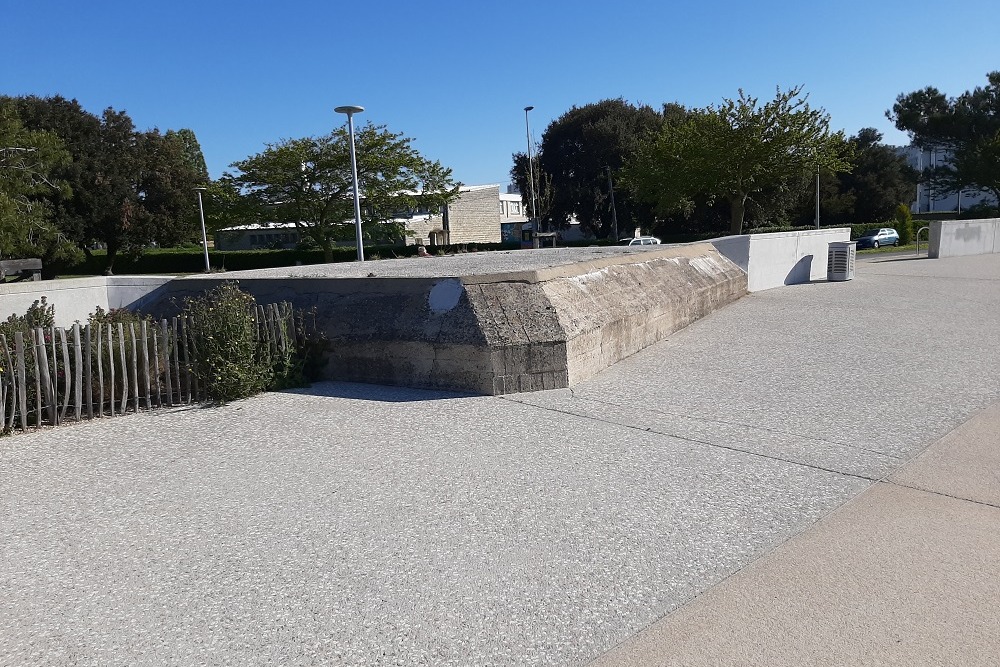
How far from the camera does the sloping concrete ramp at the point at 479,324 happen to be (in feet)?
24.6

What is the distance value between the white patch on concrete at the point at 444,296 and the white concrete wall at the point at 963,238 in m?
23.6

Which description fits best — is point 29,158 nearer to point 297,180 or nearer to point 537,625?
point 297,180

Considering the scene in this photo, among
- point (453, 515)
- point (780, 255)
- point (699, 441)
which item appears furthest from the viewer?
point (780, 255)

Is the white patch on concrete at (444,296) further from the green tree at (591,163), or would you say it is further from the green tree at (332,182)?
the green tree at (591,163)

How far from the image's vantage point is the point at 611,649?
2990mm

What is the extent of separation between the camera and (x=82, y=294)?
423 inches

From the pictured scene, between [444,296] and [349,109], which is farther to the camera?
[349,109]

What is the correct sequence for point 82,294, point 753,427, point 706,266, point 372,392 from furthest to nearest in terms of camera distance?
point 706,266 → point 82,294 → point 372,392 → point 753,427

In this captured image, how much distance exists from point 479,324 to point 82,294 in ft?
22.6

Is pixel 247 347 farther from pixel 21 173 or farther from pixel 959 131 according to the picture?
pixel 959 131

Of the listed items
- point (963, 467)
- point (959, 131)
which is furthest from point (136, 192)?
point (959, 131)

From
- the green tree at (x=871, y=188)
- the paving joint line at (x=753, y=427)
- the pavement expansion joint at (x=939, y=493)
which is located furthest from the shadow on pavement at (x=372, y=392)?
the green tree at (x=871, y=188)

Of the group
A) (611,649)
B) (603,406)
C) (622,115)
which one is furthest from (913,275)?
(622,115)

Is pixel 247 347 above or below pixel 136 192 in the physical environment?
below
